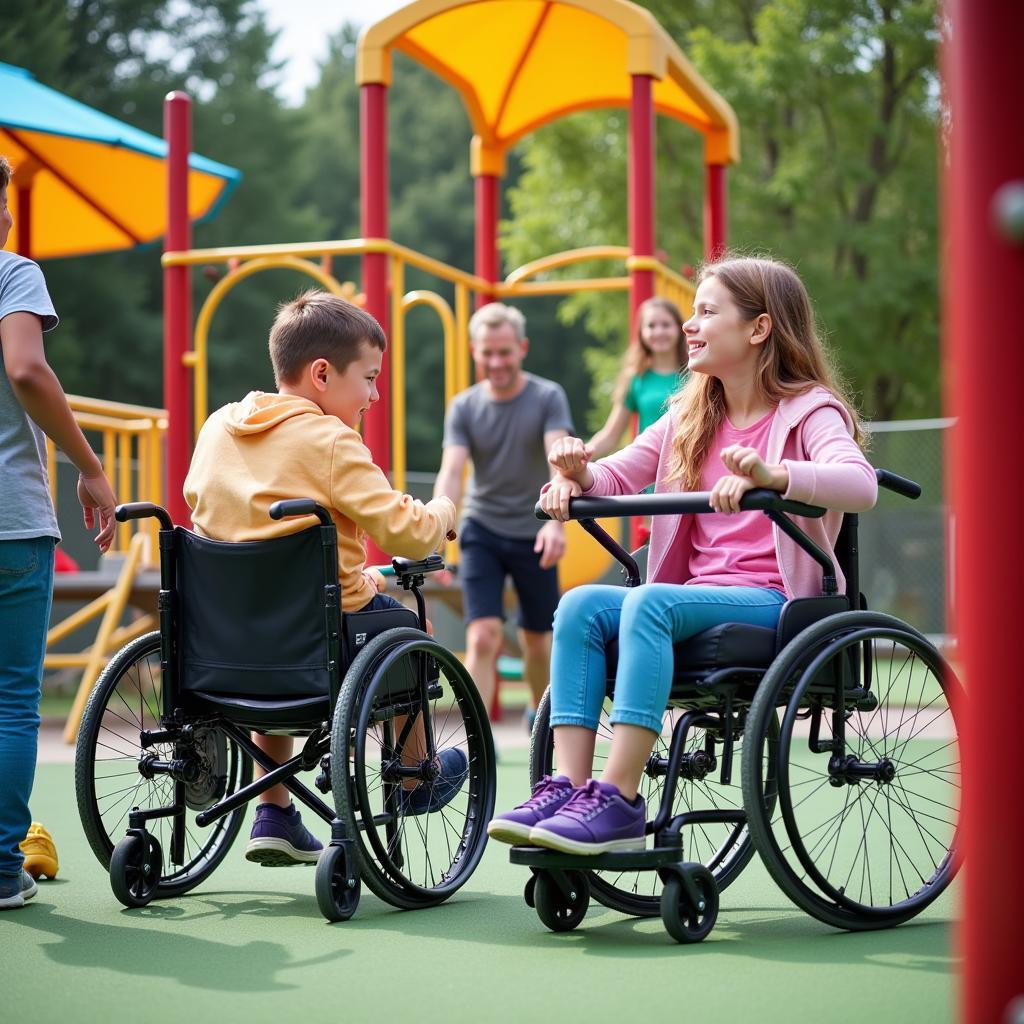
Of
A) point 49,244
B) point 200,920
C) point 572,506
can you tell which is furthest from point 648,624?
point 49,244

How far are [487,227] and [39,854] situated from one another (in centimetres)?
566

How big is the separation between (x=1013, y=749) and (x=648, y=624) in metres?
1.36

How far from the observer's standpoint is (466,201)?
3434cm

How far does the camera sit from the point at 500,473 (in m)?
6.23

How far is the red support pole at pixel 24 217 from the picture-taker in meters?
8.52

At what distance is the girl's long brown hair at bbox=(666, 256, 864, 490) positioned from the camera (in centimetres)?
343

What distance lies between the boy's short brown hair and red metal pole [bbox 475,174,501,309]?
493 cm

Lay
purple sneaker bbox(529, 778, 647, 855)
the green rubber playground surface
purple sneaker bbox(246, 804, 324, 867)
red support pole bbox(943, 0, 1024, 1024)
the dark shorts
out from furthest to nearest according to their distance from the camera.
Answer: the dark shorts < purple sneaker bbox(246, 804, 324, 867) < purple sneaker bbox(529, 778, 647, 855) < the green rubber playground surface < red support pole bbox(943, 0, 1024, 1024)

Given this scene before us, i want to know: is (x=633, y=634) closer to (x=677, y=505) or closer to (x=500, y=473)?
(x=677, y=505)

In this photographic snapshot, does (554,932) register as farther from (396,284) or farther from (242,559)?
(396,284)

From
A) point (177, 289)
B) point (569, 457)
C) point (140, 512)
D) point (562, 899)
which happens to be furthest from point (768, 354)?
point (177, 289)

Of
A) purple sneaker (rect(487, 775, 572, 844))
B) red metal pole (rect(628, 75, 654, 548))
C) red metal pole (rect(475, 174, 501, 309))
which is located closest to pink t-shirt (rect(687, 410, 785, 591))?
purple sneaker (rect(487, 775, 572, 844))

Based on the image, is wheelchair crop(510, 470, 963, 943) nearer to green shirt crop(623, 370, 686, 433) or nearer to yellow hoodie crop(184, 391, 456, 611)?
yellow hoodie crop(184, 391, 456, 611)

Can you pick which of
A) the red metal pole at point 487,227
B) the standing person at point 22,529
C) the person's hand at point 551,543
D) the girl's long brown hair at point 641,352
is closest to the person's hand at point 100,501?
the standing person at point 22,529
